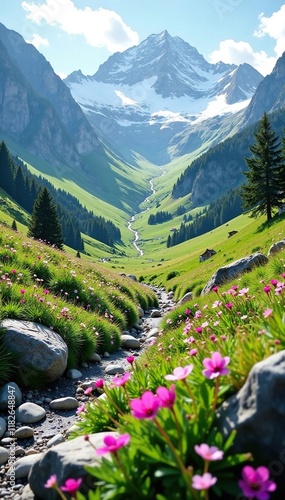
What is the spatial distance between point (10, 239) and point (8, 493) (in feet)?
45.8

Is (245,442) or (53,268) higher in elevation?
(245,442)

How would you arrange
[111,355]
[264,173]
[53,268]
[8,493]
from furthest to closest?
[264,173] < [53,268] < [111,355] < [8,493]

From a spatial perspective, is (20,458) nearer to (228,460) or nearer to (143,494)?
(143,494)

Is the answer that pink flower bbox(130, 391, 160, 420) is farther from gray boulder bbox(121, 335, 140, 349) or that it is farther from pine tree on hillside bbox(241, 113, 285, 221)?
pine tree on hillside bbox(241, 113, 285, 221)

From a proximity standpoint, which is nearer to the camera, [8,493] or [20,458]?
[8,493]

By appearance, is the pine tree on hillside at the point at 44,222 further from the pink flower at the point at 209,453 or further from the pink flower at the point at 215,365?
the pink flower at the point at 209,453

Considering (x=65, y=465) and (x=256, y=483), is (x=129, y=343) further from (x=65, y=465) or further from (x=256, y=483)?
(x=256, y=483)

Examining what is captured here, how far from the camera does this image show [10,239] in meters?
18.2

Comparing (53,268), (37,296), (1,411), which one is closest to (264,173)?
(53,268)

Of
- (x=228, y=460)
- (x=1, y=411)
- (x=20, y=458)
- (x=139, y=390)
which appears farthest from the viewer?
(x=1, y=411)

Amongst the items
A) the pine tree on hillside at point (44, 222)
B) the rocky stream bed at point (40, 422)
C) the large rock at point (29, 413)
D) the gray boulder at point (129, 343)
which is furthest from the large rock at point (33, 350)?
the pine tree on hillside at point (44, 222)

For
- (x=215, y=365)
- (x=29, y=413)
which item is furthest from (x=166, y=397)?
(x=29, y=413)

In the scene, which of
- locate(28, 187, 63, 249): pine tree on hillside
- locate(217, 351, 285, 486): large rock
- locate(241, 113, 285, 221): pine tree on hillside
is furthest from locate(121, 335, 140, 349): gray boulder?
locate(28, 187, 63, 249): pine tree on hillside

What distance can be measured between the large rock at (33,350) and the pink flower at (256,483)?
319 inches
